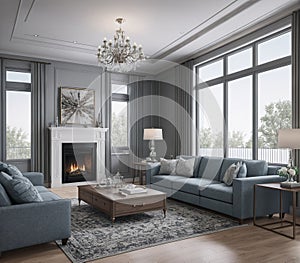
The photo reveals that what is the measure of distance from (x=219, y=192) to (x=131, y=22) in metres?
3.11

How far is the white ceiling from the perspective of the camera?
4.43 m

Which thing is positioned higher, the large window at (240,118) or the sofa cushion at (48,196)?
the large window at (240,118)

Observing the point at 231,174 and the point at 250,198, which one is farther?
the point at 231,174

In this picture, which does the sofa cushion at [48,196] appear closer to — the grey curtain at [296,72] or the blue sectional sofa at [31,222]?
the blue sectional sofa at [31,222]

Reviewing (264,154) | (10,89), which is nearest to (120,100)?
(10,89)

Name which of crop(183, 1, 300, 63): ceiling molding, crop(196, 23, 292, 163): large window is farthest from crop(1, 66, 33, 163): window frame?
crop(196, 23, 292, 163): large window

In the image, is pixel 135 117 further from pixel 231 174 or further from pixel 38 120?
pixel 231 174

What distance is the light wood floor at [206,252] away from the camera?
2.94 m

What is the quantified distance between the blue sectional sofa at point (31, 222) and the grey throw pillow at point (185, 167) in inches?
118

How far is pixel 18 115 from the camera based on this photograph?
22.6 feet

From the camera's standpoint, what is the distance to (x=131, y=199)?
13.5 feet

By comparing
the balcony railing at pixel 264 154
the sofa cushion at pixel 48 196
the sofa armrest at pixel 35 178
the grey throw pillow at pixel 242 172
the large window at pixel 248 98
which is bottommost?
the sofa cushion at pixel 48 196

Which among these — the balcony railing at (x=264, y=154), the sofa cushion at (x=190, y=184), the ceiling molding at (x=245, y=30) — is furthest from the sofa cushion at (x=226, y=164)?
the ceiling molding at (x=245, y=30)

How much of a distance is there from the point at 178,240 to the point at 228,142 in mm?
3170
